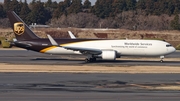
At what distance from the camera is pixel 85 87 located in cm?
2733

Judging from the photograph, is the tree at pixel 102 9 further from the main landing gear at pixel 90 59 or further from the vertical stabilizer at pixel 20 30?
the main landing gear at pixel 90 59

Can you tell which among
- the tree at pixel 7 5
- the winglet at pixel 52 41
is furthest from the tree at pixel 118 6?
the winglet at pixel 52 41

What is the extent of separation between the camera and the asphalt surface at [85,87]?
75.2ft

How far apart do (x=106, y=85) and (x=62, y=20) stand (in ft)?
354

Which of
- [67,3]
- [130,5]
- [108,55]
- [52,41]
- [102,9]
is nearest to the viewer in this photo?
[52,41]

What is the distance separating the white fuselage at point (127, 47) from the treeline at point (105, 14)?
8060 centimetres

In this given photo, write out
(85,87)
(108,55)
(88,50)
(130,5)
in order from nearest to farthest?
(85,87), (108,55), (88,50), (130,5)

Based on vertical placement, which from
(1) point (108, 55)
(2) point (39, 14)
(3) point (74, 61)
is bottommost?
(3) point (74, 61)

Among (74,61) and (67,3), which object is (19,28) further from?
(67,3)

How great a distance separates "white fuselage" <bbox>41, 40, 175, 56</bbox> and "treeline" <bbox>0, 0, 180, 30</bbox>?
8060 centimetres

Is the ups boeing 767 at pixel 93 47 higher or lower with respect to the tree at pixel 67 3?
lower

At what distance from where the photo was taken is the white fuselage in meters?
48.4

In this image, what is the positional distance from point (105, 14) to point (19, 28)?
3742 inches

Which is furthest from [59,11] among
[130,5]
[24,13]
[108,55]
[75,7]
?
[108,55]
